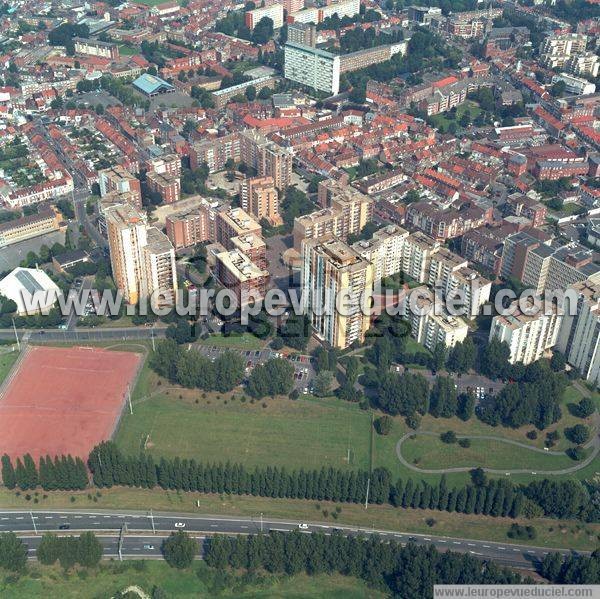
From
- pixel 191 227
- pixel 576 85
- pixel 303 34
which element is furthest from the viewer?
pixel 303 34

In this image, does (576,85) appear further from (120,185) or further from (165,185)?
(120,185)

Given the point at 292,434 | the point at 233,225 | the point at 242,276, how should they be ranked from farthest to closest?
the point at 233,225 → the point at 242,276 → the point at 292,434

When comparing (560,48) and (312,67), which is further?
(560,48)

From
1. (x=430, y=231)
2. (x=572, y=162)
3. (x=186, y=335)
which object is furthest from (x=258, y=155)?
(x=572, y=162)

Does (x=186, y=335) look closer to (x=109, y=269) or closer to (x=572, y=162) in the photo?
(x=109, y=269)

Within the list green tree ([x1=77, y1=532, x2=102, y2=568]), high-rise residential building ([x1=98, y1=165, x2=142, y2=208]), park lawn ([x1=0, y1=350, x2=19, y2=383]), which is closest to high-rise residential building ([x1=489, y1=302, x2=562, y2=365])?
green tree ([x1=77, y1=532, x2=102, y2=568])

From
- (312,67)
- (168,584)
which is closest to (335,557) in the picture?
(168,584)

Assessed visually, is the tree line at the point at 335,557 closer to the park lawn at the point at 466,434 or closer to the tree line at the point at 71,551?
the tree line at the point at 71,551

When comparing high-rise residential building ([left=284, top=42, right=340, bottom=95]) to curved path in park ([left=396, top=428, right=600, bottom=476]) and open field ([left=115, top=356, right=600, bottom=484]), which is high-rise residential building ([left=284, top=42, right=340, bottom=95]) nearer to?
open field ([left=115, top=356, right=600, bottom=484])
